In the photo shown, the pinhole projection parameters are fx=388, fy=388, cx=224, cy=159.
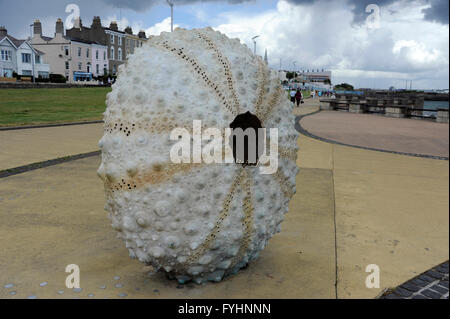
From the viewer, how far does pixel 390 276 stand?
4297 mm

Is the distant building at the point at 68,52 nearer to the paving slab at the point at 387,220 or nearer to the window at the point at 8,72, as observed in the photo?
the window at the point at 8,72

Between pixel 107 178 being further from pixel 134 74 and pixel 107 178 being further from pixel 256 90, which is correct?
pixel 256 90

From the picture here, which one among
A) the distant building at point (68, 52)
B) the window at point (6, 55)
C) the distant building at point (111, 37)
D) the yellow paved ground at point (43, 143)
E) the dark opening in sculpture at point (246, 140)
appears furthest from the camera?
the distant building at point (111, 37)

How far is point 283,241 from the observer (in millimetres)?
5102

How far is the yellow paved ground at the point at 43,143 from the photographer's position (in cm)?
1013

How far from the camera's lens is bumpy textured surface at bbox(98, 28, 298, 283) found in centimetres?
335

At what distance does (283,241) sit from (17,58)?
65.2 metres

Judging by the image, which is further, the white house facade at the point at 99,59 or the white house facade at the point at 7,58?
the white house facade at the point at 99,59

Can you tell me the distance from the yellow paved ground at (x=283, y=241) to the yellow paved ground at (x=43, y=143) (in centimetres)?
184

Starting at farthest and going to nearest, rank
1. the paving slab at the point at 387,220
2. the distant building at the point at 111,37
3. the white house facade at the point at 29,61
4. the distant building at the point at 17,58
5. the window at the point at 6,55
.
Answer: the distant building at the point at 111,37 → the white house facade at the point at 29,61 → the window at the point at 6,55 → the distant building at the point at 17,58 → the paving slab at the point at 387,220

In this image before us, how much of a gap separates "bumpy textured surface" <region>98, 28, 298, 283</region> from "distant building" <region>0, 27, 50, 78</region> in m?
57.7

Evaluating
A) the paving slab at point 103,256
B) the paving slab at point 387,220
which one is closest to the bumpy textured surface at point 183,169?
the paving slab at point 103,256

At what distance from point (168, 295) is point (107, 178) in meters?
1.24

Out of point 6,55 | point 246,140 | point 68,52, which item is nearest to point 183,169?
point 246,140
